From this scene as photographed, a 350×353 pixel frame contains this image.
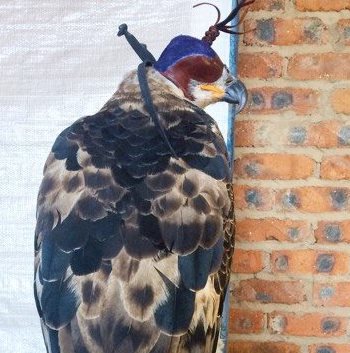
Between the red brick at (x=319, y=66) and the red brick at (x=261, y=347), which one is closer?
the red brick at (x=319, y=66)

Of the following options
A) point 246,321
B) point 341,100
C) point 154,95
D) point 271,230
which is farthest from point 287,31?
point 246,321

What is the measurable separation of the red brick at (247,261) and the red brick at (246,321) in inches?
4.5

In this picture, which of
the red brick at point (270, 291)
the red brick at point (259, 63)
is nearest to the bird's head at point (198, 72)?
the red brick at point (259, 63)

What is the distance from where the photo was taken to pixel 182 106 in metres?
0.94

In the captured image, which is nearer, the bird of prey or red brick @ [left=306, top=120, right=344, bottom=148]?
the bird of prey

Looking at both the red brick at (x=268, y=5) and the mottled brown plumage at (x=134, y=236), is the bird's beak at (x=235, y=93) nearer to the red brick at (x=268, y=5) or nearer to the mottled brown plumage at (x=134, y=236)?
the mottled brown plumage at (x=134, y=236)

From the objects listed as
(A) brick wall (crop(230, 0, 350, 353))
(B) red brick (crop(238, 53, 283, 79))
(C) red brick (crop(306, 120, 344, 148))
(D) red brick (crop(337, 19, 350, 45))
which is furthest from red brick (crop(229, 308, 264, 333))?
(D) red brick (crop(337, 19, 350, 45))

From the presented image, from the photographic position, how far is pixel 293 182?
4.94 feet

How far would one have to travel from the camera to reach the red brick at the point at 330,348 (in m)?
1.60

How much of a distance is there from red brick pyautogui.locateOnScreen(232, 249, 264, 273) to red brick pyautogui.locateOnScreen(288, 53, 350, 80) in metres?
0.46

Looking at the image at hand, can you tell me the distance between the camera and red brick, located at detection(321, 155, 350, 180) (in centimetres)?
150

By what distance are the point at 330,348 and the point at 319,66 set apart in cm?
74

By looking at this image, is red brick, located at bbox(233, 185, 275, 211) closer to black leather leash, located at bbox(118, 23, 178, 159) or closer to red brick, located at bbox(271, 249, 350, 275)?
red brick, located at bbox(271, 249, 350, 275)

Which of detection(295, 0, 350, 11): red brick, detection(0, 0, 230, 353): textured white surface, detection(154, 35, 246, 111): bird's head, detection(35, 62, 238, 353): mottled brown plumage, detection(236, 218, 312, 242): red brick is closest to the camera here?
detection(35, 62, 238, 353): mottled brown plumage
